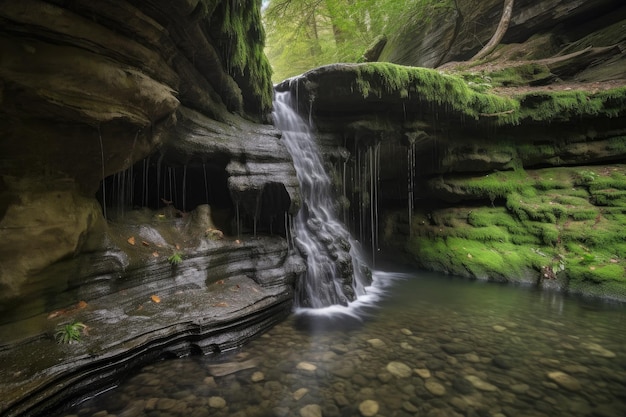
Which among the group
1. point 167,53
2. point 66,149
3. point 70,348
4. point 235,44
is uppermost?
point 235,44

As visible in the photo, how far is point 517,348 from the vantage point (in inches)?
162

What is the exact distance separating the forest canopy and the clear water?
11644mm

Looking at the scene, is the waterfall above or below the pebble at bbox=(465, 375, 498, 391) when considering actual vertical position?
above

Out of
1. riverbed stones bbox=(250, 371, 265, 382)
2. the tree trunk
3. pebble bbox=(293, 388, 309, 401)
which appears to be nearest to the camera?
pebble bbox=(293, 388, 309, 401)

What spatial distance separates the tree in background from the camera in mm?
12164

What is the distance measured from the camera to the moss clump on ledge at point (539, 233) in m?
6.96

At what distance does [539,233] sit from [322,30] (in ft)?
59.7

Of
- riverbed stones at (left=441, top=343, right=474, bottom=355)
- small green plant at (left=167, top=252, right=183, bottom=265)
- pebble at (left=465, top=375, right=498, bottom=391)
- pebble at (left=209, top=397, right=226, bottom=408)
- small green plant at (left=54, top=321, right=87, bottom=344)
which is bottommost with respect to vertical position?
riverbed stones at (left=441, top=343, right=474, bottom=355)

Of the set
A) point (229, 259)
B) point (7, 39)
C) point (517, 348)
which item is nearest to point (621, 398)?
point (517, 348)

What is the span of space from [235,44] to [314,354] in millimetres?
5150

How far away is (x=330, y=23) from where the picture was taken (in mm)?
15609

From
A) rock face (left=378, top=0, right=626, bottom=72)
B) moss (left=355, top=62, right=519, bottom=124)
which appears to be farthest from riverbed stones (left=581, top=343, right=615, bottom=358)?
rock face (left=378, top=0, right=626, bottom=72)

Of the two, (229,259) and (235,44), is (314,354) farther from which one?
(235,44)

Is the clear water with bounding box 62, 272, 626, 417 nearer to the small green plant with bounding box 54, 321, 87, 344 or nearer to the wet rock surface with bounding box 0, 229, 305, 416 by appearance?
the wet rock surface with bounding box 0, 229, 305, 416
